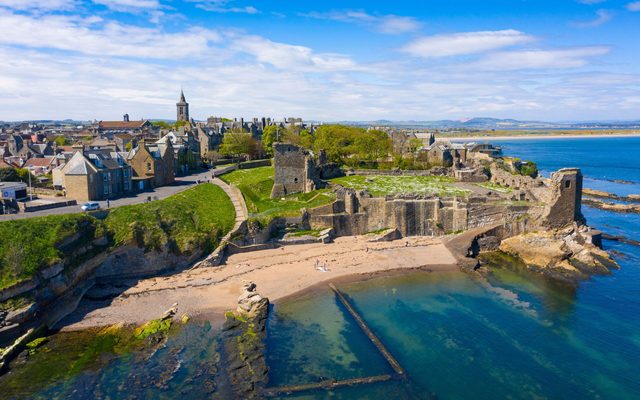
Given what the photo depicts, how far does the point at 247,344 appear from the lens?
22.4 m

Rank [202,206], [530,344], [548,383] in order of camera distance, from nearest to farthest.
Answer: [548,383] < [530,344] < [202,206]

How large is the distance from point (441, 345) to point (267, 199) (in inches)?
1019

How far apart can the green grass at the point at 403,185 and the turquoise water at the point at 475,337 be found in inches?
505

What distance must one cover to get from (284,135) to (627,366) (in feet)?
189

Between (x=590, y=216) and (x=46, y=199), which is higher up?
(x=46, y=199)

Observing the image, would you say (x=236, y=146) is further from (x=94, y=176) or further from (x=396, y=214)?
(x=396, y=214)

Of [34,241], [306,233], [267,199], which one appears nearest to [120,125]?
[267,199]

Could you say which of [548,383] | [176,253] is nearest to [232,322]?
[176,253]

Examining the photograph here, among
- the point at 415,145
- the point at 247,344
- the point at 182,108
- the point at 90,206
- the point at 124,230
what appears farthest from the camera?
the point at 182,108

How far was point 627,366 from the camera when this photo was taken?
21.5 metres

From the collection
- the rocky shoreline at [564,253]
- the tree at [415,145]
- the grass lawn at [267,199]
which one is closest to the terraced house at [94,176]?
the grass lawn at [267,199]

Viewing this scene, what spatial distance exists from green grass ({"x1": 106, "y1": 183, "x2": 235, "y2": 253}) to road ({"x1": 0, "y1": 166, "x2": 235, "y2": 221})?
2.29 metres

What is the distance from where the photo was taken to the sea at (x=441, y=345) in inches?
766

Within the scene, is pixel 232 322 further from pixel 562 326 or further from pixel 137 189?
pixel 137 189
